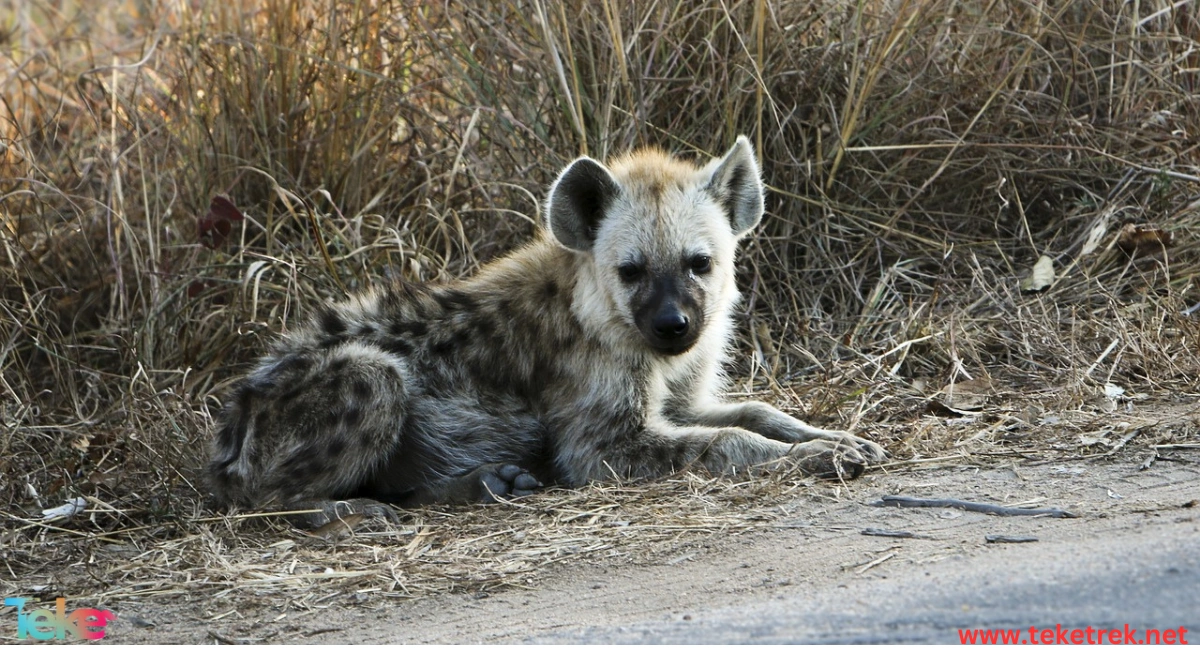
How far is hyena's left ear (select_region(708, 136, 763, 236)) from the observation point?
3.68 metres

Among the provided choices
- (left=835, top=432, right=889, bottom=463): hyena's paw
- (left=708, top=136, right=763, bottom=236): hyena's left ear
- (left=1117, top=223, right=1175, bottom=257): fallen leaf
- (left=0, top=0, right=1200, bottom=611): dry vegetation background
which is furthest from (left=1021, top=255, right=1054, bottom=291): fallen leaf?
(left=835, top=432, right=889, bottom=463): hyena's paw

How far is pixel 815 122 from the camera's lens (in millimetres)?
4660

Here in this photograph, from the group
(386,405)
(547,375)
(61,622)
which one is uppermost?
(547,375)

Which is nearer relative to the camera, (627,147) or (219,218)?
(219,218)

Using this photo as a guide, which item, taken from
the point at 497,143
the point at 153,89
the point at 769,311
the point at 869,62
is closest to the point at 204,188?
the point at 153,89

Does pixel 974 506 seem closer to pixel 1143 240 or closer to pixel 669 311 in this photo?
pixel 669 311

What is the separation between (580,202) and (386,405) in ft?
2.55

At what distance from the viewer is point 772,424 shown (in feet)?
11.7

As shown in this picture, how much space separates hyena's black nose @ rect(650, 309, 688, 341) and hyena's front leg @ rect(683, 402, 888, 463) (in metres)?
0.38

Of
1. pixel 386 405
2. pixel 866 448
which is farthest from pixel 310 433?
pixel 866 448

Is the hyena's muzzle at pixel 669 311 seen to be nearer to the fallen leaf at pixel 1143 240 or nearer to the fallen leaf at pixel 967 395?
the fallen leaf at pixel 967 395

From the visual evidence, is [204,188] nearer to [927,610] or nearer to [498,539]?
[498,539]

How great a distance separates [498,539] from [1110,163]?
290 centimetres

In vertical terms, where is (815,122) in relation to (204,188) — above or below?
above
